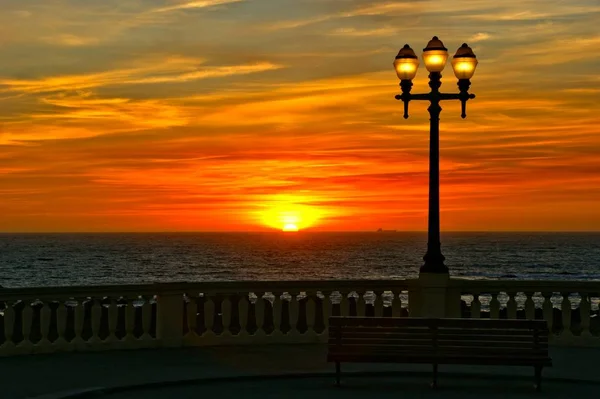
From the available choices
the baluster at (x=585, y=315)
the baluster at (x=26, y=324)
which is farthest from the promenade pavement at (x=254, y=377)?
the baluster at (x=585, y=315)

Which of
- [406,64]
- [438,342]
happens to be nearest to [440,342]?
[438,342]

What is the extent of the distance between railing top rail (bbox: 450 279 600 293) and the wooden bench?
12.3ft

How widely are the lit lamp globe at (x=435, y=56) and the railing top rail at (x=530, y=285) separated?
3535 millimetres

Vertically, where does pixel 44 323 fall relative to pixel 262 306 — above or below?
below

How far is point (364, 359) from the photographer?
536 inches

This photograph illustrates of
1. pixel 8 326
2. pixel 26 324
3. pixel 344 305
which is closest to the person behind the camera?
pixel 8 326

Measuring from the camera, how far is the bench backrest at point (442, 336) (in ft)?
44.2

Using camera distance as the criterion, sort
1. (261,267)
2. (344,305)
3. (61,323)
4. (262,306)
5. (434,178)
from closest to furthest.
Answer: (61,323)
(262,306)
(434,178)
(344,305)
(261,267)

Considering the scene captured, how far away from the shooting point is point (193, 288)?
56.4ft

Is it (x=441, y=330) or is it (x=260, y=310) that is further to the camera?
(x=260, y=310)

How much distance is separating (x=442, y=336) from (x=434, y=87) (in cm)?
539

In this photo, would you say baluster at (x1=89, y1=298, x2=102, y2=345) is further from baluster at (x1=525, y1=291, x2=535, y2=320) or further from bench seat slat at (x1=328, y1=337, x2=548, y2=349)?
baluster at (x1=525, y1=291, x2=535, y2=320)

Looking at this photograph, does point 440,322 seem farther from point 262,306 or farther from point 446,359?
point 262,306

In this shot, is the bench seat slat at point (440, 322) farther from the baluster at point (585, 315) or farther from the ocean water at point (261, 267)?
the ocean water at point (261, 267)
